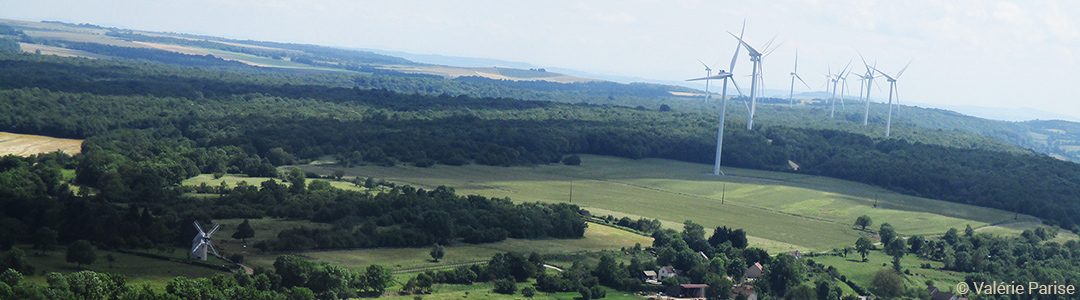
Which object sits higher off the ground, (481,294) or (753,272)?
(753,272)

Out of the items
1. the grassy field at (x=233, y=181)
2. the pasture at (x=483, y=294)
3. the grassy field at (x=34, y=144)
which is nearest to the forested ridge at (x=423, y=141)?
the grassy field at (x=233, y=181)

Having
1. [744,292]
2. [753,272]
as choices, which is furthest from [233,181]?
[744,292]

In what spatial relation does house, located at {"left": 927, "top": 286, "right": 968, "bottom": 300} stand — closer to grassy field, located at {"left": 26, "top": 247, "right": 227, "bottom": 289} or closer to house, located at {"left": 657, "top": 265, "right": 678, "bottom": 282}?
house, located at {"left": 657, "top": 265, "right": 678, "bottom": 282}

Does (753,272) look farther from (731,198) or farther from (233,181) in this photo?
(233,181)

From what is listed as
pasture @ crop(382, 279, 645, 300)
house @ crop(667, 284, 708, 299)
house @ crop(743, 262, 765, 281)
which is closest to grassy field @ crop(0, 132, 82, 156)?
pasture @ crop(382, 279, 645, 300)

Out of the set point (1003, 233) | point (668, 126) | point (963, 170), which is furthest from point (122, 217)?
point (668, 126)
